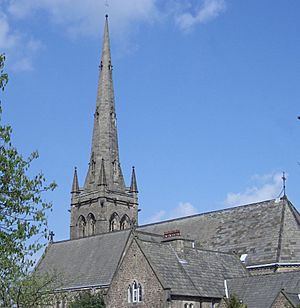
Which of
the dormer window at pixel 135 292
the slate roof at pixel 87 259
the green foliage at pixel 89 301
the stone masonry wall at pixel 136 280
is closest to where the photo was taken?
the stone masonry wall at pixel 136 280

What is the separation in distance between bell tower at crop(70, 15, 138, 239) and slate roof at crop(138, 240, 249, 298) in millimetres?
31539

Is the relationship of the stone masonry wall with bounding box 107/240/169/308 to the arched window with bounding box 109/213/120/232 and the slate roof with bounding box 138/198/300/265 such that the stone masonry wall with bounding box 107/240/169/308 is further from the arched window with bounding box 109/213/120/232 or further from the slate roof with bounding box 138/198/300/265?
the arched window with bounding box 109/213/120/232

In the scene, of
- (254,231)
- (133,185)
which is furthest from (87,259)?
(133,185)

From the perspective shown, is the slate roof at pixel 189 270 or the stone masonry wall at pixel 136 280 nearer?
the stone masonry wall at pixel 136 280

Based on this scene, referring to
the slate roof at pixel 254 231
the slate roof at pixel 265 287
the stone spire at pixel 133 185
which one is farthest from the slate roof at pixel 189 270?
the stone spire at pixel 133 185

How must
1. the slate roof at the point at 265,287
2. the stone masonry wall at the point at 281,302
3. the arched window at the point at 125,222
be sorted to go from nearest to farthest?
the stone masonry wall at the point at 281,302
the slate roof at the point at 265,287
the arched window at the point at 125,222

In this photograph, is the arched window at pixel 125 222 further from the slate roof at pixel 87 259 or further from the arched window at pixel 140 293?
the arched window at pixel 140 293

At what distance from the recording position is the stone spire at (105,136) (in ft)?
296

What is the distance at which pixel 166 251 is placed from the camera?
49.4 m

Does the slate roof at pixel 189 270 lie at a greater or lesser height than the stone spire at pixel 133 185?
lesser

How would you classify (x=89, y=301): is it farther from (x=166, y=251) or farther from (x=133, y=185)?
(x=133, y=185)

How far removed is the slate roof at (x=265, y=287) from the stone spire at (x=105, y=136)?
139 feet

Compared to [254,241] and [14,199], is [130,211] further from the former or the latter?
[14,199]

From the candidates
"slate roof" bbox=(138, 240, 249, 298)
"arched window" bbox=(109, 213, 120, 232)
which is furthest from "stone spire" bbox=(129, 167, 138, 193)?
"slate roof" bbox=(138, 240, 249, 298)
